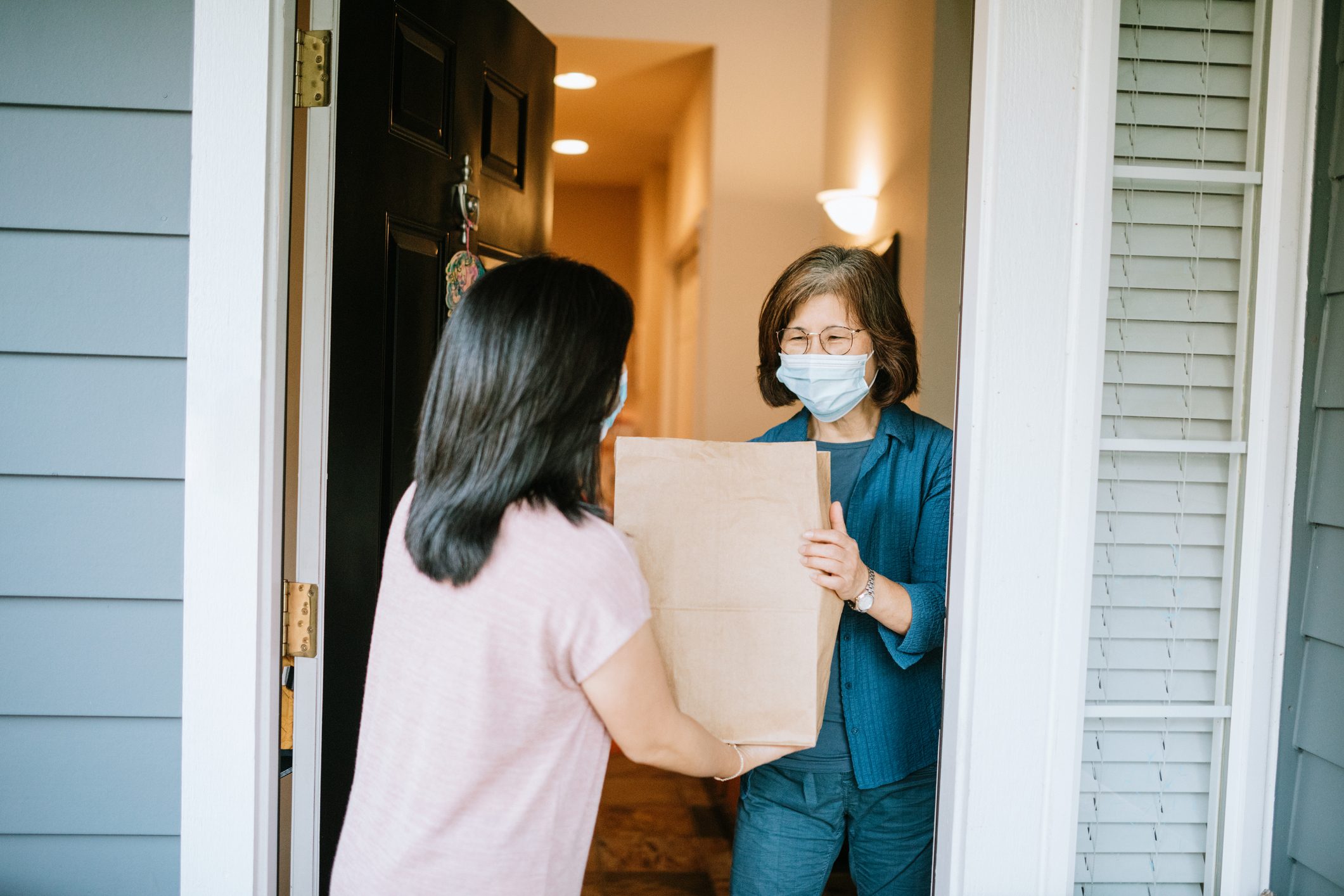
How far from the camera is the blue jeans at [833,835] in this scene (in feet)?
4.18

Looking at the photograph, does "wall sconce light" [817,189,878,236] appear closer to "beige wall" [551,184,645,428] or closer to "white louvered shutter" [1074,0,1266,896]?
"white louvered shutter" [1074,0,1266,896]

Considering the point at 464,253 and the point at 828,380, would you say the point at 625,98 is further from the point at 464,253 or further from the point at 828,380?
the point at 828,380

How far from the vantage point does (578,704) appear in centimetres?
85

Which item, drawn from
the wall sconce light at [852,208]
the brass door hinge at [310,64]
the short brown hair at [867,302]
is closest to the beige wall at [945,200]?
the wall sconce light at [852,208]

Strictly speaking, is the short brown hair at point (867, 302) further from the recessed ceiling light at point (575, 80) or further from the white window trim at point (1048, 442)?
the recessed ceiling light at point (575, 80)

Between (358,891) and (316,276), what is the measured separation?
0.78m

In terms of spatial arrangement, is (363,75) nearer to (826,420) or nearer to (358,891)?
(826,420)

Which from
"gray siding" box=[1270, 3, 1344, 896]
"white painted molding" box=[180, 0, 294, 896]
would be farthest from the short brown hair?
"white painted molding" box=[180, 0, 294, 896]

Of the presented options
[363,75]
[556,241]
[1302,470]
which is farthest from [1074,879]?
[556,241]

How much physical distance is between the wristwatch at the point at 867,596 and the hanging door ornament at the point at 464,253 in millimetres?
865

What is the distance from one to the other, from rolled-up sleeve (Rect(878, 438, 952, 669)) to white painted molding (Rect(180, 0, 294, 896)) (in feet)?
2.65

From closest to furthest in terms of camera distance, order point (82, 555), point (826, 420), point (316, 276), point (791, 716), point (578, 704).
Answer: point (578, 704)
point (791, 716)
point (82, 555)
point (316, 276)
point (826, 420)

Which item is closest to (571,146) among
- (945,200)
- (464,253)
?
(945,200)

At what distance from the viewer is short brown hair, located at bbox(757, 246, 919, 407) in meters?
1.35
